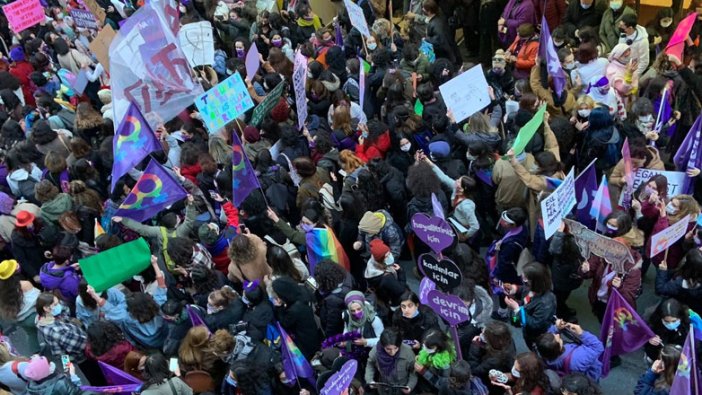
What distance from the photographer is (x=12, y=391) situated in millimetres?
5742

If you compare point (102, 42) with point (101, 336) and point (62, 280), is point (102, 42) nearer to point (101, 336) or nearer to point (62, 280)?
point (62, 280)

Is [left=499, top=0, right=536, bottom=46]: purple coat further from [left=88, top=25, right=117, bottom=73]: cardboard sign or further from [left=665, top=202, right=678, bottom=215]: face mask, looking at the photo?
[left=88, top=25, right=117, bottom=73]: cardboard sign

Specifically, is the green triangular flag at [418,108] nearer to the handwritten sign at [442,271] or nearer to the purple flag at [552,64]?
the purple flag at [552,64]

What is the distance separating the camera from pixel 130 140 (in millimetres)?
7199

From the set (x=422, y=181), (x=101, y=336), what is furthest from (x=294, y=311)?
(x=422, y=181)

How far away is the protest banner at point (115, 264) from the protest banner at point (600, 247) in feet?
12.4

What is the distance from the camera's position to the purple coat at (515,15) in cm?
1047

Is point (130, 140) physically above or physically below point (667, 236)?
above

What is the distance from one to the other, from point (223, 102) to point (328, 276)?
3113 millimetres

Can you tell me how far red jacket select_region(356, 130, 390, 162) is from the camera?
7586mm

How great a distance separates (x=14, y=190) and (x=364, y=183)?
446cm

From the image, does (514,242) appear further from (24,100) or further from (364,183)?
(24,100)

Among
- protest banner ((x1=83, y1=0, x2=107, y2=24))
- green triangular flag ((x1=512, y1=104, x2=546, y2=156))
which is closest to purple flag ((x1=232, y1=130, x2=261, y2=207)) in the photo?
green triangular flag ((x1=512, y1=104, x2=546, y2=156))

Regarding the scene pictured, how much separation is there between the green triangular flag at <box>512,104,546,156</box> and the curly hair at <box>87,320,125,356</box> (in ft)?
13.1
